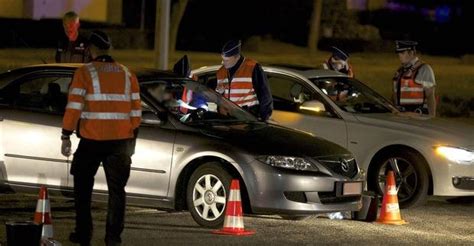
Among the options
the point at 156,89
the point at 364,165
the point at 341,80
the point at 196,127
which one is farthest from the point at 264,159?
the point at 341,80

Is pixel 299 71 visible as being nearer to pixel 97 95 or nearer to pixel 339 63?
pixel 339 63

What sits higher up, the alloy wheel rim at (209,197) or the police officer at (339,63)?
the police officer at (339,63)

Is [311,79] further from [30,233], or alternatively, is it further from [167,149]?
[30,233]

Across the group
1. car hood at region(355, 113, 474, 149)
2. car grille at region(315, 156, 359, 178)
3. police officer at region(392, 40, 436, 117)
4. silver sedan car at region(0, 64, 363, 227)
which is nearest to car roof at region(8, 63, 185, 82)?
silver sedan car at region(0, 64, 363, 227)

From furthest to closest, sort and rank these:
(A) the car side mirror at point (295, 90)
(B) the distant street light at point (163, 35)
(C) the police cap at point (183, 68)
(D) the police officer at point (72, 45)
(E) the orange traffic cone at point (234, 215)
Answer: (B) the distant street light at point (163, 35) → (D) the police officer at point (72, 45) → (A) the car side mirror at point (295, 90) → (C) the police cap at point (183, 68) → (E) the orange traffic cone at point (234, 215)

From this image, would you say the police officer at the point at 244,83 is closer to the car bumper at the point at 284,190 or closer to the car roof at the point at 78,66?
the car roof at the point at 78,66

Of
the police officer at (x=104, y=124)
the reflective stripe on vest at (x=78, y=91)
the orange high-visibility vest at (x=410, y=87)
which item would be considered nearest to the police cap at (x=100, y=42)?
the police officer at (x=104, y=124)

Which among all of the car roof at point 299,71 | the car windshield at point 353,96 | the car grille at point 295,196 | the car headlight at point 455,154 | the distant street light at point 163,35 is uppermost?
the distant street light at point 163,35

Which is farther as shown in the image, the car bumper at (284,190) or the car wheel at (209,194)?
the car wheel at (209,194)

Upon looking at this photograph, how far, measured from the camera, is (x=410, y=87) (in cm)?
1290

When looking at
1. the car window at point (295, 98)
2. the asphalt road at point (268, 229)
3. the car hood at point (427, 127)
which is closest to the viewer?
the asphalt road at point (268, 229)

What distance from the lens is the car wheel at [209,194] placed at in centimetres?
963

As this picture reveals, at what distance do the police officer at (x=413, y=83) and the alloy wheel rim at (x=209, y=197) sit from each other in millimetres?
3832

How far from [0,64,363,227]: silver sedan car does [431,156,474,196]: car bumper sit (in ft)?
4.81
